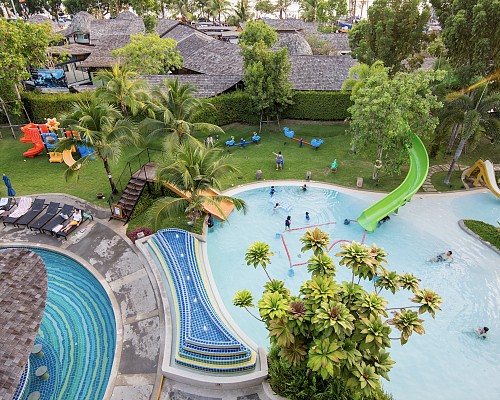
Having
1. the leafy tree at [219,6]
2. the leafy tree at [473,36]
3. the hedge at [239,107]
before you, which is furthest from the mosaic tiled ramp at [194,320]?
the leafy tree at [219,6]

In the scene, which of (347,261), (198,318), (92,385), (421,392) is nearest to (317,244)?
(347,261)

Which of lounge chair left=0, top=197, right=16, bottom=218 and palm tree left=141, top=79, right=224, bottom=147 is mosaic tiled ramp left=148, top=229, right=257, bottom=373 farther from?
lounge chair left=0, top=197, right=16, bottom=218

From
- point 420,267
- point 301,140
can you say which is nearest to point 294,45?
point 301,140

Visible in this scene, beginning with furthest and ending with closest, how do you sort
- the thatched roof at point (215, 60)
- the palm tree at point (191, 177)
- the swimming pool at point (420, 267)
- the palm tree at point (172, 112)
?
1. the thatched roof at point (215, 60)
2. the palm tree at point (172, 112)
3. the palm tree at point (191, 177)
4. the swimming pool at point (420, 267)

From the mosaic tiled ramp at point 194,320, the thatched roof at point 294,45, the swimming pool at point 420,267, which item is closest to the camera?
the mosaic tiled ramp at point 194,320

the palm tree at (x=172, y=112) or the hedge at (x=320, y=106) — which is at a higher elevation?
the palm tree at (x=172, y=112)

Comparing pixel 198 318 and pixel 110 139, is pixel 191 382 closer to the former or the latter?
pixel 198 318

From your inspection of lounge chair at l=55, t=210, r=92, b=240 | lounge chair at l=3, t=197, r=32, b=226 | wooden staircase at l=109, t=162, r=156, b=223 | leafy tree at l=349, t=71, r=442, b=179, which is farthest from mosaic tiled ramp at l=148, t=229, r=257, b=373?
leafy tree at l=349, t=71, r=442, b=179

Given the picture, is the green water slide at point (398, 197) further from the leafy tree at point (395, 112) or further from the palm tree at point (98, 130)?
the palm tree at point (98, 130)
